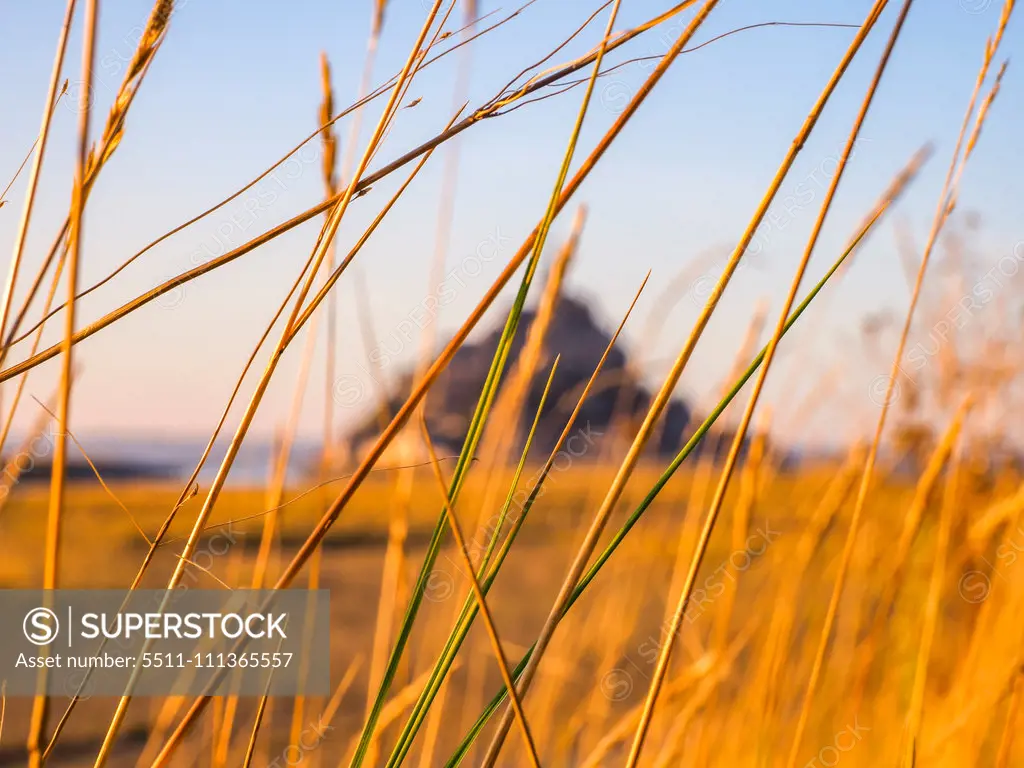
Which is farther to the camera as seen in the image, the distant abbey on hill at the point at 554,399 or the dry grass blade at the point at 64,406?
the distant abbey on hill at the point at 554,399

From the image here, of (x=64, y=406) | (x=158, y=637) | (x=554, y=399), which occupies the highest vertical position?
(x=64, y=406)

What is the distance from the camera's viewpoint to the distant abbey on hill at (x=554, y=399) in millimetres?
898

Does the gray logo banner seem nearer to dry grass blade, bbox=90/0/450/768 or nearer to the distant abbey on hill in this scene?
dry grass blade, bbox=90/0/450/768

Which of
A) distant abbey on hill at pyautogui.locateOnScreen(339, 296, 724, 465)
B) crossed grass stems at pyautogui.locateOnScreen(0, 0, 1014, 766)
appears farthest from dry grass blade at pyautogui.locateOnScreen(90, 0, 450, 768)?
distant abbey on hill at pyautogui.locateOnScreen(339, 296, 724, 465)

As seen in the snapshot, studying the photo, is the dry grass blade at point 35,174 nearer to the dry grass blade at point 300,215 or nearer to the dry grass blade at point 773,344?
the dry grass blade at point 300,215

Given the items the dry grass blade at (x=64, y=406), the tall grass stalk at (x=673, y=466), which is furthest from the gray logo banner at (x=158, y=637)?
the tall grass stalk at (x=673, y=466)

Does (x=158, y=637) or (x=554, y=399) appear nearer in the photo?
(x=158, y=637)

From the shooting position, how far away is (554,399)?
848 cm

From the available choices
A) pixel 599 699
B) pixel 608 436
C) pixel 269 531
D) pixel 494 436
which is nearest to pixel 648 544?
pixel 608 436

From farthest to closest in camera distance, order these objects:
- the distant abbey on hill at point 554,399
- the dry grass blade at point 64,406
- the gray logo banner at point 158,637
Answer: the distant abbey on hill at point 554,399, the gray logo banner at point 158,637, the dry grass blade at point 64,406

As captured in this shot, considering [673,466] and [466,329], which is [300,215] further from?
[673,466]

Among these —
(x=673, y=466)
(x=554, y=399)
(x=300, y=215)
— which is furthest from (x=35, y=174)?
(x=554, y=399)

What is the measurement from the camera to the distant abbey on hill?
90 cm

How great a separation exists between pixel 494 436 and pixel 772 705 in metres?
0.41
